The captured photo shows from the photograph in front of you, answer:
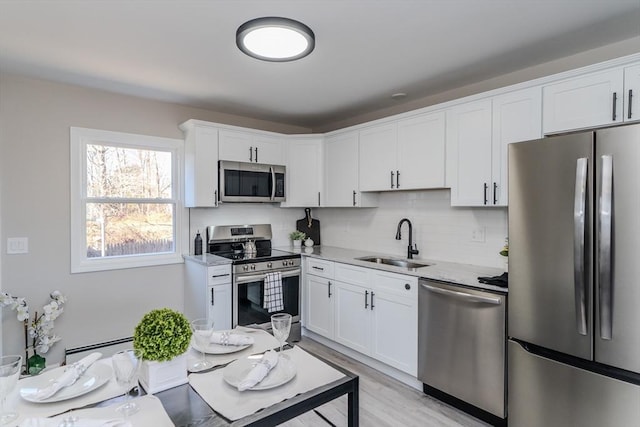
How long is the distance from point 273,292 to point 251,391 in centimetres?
225

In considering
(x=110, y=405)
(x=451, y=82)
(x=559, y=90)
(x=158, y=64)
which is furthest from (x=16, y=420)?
(x=451, y=82)

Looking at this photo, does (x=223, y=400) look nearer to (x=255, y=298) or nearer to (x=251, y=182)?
(x=255, y=298)

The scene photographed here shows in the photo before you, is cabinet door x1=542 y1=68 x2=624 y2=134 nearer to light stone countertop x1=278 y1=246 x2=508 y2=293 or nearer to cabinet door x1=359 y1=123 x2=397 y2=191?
light stone countertop x1=278 y1=246 x2=508 y2=293

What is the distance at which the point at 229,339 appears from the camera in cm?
159

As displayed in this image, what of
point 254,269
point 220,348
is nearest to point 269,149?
point 254,269

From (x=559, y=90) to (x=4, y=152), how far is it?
4155 millimetres

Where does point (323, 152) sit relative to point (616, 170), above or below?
above

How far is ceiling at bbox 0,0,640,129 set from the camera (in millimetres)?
1867

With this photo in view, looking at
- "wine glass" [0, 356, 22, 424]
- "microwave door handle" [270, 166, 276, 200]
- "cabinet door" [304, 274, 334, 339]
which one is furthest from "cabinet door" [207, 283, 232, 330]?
"wine glass" [0, 356, 22, 424]

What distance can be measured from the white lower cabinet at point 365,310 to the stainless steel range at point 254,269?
17 cm

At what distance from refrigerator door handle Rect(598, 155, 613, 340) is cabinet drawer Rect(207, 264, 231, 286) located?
279cm

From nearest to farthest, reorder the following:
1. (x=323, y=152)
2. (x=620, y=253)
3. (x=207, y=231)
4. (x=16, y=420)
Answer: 1. (x=16, y=420)
2. (x=620, y=253)
3. (x=207, y=231)
4. (x=323, y=152)

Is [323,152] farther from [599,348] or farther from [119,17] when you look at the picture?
[599,348]

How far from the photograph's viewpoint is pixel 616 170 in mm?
1637
